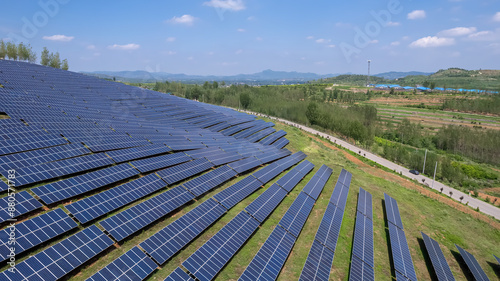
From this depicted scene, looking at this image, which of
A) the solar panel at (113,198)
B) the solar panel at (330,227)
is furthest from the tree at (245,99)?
the solar panel at (113,198)

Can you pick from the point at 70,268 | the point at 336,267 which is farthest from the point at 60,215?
the point at 336,267

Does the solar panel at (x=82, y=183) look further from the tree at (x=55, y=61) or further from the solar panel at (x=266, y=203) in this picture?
the tree at (x=55, y=61)

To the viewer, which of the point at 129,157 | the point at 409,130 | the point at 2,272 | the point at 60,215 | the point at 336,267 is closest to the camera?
the point at 2,272

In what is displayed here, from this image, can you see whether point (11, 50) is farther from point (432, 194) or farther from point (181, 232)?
point (432, 194)

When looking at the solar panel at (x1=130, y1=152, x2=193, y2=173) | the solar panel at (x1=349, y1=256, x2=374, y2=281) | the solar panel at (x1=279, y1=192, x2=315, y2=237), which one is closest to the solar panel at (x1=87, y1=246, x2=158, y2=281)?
the solar panel at (x1=130, y1=152, x2=193, y2=173)

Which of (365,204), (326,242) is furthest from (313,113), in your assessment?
(326,242)

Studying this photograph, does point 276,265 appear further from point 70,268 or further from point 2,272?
point 2,272
